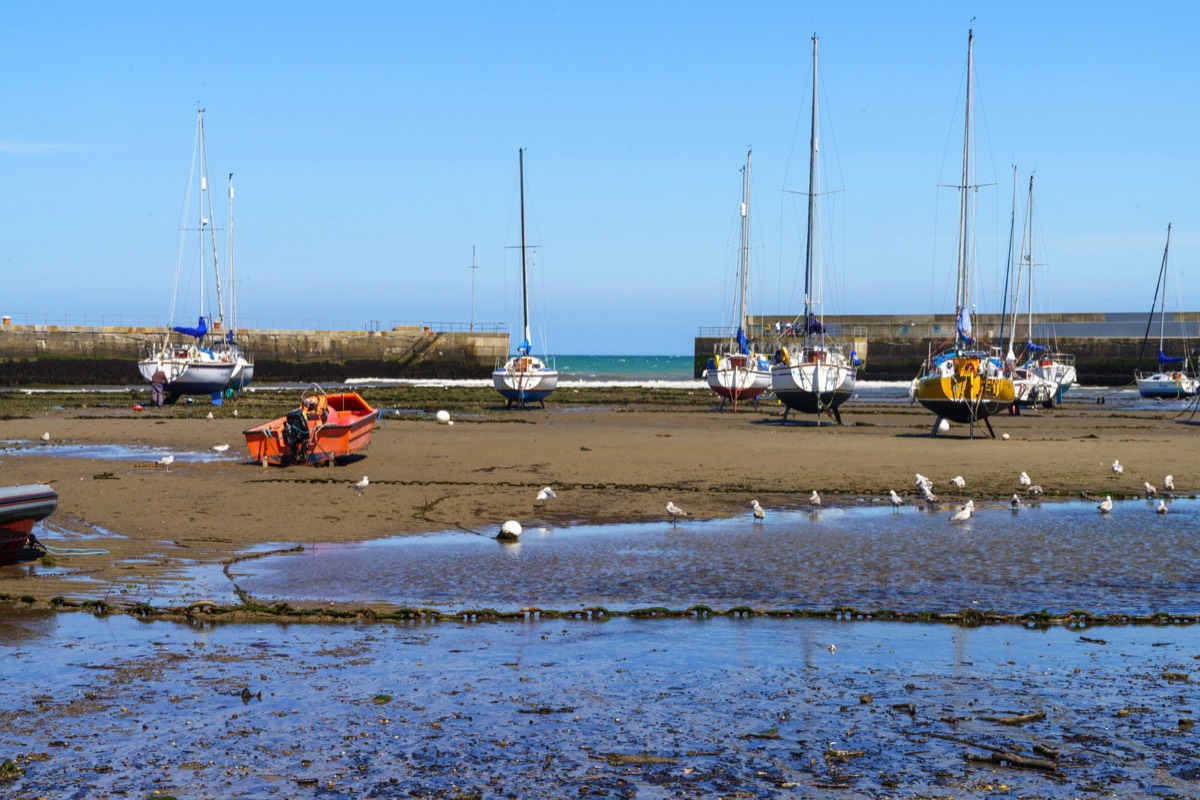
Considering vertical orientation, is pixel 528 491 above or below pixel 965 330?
below

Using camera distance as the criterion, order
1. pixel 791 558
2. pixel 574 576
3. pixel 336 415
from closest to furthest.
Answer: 1. pixel 574 576
2. pixel 791 558
3. pixel 336 415

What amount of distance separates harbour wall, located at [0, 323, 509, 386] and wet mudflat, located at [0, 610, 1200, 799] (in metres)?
63.0

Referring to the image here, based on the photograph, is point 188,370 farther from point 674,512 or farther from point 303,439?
point 674,512

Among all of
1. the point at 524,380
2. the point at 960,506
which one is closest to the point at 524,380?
the point at 524,380

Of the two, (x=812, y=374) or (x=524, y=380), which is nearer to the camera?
(x=812, y=374)

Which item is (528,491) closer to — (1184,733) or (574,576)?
(574,576)

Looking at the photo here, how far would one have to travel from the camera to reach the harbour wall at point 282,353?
2756 inches

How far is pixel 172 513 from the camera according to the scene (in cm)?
1600

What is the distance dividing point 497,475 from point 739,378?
24895mm

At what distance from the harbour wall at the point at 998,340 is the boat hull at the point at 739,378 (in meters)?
29.6

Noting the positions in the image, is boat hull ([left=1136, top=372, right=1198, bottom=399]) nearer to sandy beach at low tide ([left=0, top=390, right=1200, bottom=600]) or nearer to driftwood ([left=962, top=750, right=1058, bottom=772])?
sandy beach at low tide ([left=0, top=390, right=1200, bottom=600])

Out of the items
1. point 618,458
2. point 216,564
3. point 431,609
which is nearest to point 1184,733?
point 431,609

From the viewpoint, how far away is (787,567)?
12.7m

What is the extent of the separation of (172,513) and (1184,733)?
12712mm
